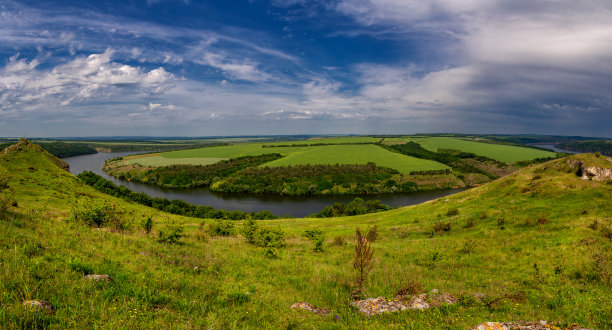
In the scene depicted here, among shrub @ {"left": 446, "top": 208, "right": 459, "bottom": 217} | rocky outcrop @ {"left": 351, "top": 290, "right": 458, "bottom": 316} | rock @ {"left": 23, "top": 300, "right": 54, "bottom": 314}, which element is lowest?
shrub @ {"left": 446, "top": 208, "right": 459, "bottom": 217}

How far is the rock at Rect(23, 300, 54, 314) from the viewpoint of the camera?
195 inches

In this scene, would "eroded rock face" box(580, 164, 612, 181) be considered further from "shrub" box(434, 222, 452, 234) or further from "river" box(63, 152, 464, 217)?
"river" box(63, 152, 464, 217)

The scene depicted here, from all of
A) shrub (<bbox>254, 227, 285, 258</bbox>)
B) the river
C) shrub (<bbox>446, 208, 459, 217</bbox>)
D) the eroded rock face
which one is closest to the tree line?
the river

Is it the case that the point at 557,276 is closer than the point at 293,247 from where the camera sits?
Yes

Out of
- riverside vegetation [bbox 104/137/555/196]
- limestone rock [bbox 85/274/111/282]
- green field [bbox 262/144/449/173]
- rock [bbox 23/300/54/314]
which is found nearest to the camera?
rock [bbox 23/300/54/314]

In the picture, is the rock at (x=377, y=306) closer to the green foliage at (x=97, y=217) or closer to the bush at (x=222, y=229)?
the green foliage at (x=97, y=217)

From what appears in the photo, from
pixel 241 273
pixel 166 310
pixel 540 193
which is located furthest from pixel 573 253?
pixel 166 310

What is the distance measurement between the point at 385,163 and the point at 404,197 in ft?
168

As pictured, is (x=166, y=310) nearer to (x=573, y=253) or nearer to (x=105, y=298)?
(x=105, y=298)

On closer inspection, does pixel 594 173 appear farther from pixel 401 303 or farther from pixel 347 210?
pixel 347 210

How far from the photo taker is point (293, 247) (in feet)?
64.8

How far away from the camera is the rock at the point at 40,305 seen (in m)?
4.95

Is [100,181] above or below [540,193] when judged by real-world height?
below

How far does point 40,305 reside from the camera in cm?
510
